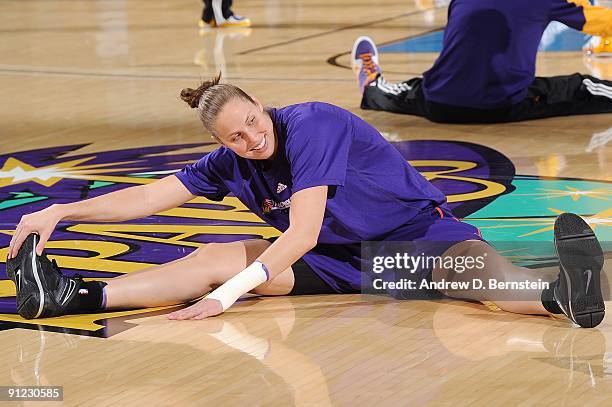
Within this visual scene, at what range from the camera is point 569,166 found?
5504 millimetres

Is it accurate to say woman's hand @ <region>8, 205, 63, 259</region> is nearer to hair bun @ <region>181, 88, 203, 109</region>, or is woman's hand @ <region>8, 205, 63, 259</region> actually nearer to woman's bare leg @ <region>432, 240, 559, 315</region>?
hair bun @ <region>181, 88, 203, 109</region>

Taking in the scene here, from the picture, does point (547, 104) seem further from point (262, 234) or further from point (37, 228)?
point (37, 228)

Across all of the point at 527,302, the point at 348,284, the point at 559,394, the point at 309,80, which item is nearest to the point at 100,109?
the point at 309,80

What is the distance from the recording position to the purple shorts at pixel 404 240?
377 centimetres

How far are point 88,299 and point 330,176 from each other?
32.0 inches

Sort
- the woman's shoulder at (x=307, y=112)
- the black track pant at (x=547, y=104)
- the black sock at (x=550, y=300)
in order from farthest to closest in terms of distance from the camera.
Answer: the black track pant at (x=547, y=104), the woman's shoulder at (x=307, y=112), the black sock at (x=550, y=300)

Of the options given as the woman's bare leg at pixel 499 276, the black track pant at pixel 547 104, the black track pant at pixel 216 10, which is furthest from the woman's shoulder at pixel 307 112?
the black track pant at pixel 216 10

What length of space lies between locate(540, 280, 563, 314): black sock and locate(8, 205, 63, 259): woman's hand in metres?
1.41

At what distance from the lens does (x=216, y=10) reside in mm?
10695

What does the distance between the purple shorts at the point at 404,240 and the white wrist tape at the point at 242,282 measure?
12.5 inches

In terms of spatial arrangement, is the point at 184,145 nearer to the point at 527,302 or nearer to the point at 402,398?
the point at 527,302

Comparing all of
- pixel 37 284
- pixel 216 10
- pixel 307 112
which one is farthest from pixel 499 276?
pixel 216 10

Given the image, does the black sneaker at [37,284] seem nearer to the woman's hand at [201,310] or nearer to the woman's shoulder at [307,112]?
the woman's hand at [201,310]

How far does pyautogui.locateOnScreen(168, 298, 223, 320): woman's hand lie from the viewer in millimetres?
3645
